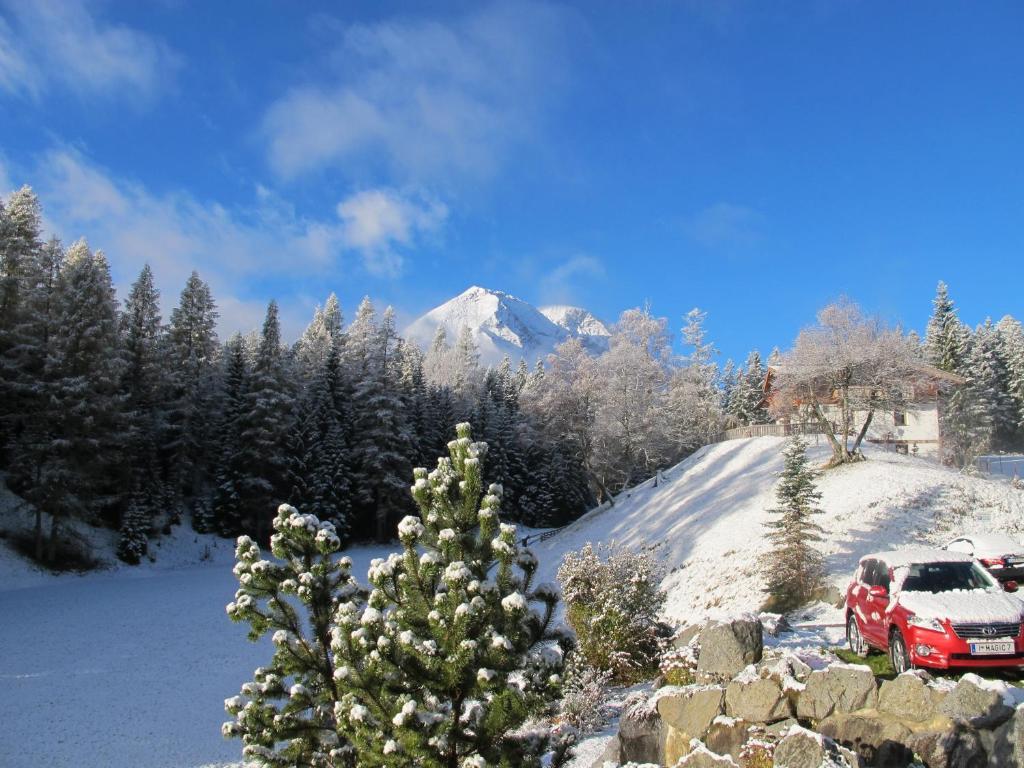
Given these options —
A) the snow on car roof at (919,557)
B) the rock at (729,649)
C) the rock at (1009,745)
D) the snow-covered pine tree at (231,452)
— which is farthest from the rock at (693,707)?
the snow-covered pine tree at (231,452)

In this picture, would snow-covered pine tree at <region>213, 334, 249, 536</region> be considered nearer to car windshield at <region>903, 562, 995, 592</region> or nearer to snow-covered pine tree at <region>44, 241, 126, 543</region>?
snow-covered pine tree at <region>44, 241, 126, 543</region>

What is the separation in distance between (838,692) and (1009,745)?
5.53 ft

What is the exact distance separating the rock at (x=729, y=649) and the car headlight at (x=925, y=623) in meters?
2.15

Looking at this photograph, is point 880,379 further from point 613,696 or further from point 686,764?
point 686,764

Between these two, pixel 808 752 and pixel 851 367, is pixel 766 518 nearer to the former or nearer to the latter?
pixel 851 367

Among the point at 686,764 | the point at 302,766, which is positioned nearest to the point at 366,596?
the point at 302,766

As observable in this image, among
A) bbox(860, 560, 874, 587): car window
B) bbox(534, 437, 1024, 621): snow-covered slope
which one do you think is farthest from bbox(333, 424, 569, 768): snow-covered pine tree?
bbox(534, 437, 1024, 621): snow-covered slope

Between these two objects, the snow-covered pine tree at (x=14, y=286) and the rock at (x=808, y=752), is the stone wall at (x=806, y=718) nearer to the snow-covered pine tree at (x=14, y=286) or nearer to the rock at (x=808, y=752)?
the rock at (x=808, y=752)

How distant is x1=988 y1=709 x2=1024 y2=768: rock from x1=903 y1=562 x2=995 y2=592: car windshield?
3795 mm

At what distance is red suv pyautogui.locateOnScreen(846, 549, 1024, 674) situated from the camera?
9.20 metres

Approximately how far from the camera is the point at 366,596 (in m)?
7.48

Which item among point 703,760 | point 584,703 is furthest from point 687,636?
point 703,760

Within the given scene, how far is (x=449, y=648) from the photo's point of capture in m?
5.77

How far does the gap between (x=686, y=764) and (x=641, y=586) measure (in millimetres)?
7052
